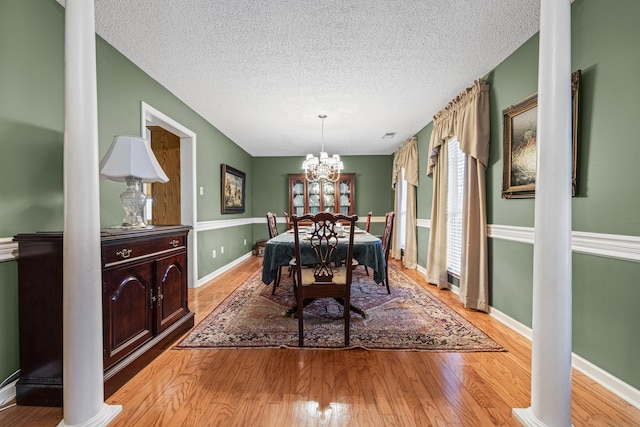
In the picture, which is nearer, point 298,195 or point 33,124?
point 33,124

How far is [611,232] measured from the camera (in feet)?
5.20

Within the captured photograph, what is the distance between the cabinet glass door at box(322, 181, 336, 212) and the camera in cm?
643

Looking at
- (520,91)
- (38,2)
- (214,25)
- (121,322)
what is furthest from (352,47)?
(121,322)

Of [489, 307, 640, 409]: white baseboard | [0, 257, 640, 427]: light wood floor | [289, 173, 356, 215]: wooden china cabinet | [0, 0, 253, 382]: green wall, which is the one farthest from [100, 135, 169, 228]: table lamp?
[289, 173, 356, 215]: wooden china cabinet

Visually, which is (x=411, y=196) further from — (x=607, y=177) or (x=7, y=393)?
(x=7, y=393)

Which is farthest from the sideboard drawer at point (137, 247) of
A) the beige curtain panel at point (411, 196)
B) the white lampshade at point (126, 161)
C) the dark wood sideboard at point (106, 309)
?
the beige curtain panel at point (411, 196)

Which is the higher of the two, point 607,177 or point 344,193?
point 344,193

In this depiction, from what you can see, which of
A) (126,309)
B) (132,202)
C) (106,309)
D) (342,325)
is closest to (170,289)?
(126,309)

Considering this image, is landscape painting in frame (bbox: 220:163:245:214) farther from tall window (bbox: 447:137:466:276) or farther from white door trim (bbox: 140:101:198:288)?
tall window (bbox: 447:137:466:276)

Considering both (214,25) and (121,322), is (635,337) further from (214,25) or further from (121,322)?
(214,25)

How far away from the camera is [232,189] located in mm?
5227

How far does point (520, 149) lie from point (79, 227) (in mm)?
3048

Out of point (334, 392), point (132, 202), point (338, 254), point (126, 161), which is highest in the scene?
point (126, 161)

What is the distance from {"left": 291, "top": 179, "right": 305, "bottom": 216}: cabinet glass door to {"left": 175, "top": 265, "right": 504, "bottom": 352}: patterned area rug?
10.9 ft
